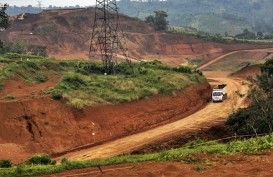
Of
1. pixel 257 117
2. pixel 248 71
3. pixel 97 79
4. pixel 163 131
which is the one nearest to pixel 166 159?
pixel 257 117

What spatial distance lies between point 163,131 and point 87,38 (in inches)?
2674

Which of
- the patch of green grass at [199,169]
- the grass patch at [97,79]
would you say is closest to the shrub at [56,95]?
the grass patch at [97,79]

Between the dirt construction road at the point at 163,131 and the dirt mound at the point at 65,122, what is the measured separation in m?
1.45

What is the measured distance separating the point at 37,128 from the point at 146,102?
43.5ft

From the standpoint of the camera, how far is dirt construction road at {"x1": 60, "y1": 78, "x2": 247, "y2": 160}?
97.6 ft

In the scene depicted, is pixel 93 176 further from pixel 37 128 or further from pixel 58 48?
pixel 58 48

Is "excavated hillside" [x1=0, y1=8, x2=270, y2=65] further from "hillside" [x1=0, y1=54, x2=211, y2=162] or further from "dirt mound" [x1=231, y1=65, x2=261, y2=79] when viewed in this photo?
"hillside" [x1=0, y1=54, x2=211, y2=162]

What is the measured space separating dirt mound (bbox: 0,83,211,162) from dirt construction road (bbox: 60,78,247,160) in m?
1.45

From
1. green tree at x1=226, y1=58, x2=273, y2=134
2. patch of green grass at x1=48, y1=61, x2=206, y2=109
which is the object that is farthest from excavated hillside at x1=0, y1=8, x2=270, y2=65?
green tree at x1=226, y1=58, x2=273, y2=134

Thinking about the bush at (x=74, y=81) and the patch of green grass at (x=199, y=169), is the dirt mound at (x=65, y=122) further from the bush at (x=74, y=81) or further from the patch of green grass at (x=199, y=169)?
the patch of green grass at (x=199, y=169)

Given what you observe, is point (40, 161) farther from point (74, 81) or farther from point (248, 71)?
point (248, 71)

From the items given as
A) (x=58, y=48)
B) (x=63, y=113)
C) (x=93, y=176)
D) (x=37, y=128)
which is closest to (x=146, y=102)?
(x=63, y=113)

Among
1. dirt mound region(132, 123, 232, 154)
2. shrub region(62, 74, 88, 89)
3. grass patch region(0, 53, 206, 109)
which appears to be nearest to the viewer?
dirt mound region(132, 123, 232, 154)

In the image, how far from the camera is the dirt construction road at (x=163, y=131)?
29734mm
